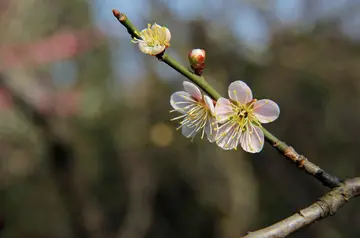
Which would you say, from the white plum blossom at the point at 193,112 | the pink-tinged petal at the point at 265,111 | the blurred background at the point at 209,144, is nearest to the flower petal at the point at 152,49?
the white plum blossom at the point at 193,112

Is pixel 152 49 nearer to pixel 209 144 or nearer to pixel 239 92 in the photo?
pixel 239 92

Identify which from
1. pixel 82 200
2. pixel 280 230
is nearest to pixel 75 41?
pixel 82 200

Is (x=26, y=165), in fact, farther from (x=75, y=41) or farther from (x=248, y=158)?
(x=248, y=158)

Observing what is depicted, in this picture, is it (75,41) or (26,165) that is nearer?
(75,41)

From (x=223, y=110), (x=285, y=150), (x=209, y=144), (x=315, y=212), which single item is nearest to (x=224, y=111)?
(x=223, y=110)

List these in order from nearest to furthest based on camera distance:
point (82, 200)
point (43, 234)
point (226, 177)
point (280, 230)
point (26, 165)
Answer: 1. point (280, 230)
2. point (82, 200)
3. point (226, 177)
4. point (43, 234)
5. point (26, 165)

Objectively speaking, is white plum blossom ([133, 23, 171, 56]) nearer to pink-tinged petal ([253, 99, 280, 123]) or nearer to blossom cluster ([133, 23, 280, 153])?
blossom cluster ([133, 23, 280, 153])

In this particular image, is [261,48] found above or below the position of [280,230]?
above
